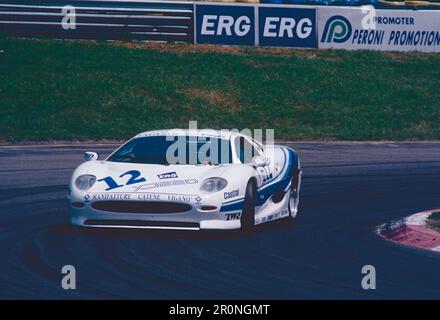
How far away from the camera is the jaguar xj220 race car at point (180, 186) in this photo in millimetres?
12977

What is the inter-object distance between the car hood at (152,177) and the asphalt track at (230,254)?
1.68 ft

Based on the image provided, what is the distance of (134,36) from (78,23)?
1.57 metres

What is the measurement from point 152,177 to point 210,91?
55.8ft

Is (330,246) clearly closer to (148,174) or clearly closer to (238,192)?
(238,192)

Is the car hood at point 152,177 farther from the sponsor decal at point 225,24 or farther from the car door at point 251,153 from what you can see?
the sponsor decal at point 225,24

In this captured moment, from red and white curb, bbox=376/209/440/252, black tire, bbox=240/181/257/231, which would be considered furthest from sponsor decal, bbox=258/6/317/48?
black tire, bbox=240/181/257/231

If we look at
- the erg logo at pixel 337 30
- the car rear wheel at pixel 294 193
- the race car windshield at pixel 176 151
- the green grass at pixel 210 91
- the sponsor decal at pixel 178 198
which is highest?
the race car windshield at pixel 176 151

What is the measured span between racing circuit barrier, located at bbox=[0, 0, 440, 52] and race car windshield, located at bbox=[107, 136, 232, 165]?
18.3m

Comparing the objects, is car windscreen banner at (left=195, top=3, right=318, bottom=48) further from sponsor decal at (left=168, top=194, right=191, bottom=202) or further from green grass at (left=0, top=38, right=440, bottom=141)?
sponsor decal at (left=168, top=194, right=191, bottom=202)

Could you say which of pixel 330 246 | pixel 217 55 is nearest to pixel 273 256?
pixel 330 246

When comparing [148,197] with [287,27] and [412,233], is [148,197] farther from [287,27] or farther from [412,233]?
[287,27]

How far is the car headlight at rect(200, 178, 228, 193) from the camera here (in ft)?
43.3

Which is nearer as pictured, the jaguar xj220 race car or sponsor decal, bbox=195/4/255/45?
the jaguar xj220 race car

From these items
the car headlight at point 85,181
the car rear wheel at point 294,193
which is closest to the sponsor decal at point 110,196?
the car headlight at point 85,181
